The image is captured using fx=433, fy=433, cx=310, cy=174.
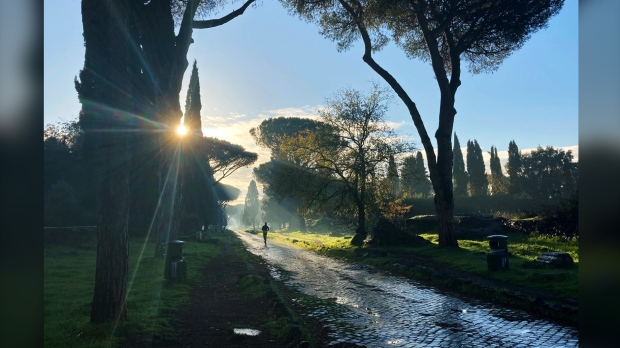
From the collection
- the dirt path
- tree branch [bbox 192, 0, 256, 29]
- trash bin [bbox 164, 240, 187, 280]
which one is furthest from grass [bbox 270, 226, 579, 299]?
tree branch [bbox 192, 0, 256, 29]

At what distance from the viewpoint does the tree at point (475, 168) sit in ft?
205

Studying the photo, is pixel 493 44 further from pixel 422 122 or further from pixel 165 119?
pixel 165 119

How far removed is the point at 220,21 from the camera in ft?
56.1

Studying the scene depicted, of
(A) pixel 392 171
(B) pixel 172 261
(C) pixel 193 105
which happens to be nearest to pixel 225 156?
(C) pixel 193 105

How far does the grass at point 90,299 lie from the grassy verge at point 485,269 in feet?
21.9

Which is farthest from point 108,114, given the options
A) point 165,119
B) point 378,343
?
point 165,119

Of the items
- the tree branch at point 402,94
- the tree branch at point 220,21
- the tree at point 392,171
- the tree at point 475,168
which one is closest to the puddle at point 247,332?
the tree branch at point 220,21

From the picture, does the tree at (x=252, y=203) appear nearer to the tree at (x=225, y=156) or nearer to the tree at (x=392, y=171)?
the tree at (x=225, y=156)

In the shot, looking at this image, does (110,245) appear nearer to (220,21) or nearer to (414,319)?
(414,319)

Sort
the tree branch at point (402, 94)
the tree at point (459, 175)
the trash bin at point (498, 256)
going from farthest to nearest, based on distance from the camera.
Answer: the tree at point (459, 175)
the tree branch at point (402, 94)
the trash bin at point (498, 256)

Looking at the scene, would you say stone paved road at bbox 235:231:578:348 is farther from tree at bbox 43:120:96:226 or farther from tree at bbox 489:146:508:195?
tree at bbox 489:146:508:195

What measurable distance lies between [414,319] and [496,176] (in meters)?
58.4

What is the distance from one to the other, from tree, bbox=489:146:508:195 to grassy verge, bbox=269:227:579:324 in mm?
35213

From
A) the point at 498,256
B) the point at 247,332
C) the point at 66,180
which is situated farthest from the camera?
the point at 66,180
